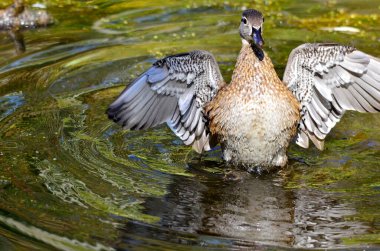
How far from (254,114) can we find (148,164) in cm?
124

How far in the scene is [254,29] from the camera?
8.00 metres

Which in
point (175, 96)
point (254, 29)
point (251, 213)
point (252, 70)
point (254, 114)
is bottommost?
point (251, 213)

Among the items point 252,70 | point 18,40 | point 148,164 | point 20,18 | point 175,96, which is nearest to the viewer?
point 252,70

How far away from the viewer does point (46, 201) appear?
743 cm

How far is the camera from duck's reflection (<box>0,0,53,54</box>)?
1276 cm

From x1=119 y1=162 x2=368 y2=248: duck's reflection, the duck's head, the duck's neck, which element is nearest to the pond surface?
x1=119 y1=162 x2=368 y2=248: duck's reflection

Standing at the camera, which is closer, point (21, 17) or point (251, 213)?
point (251, 213)

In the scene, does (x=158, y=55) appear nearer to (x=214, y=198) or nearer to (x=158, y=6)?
(x=158, y=6)

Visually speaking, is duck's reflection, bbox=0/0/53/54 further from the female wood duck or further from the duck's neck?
the duck's neck

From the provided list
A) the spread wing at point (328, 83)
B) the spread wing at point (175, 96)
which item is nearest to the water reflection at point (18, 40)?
the spread wing at point (175, 96)

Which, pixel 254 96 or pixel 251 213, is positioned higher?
pixel 254 96

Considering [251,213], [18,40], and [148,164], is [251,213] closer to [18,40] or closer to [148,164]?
[148,164]

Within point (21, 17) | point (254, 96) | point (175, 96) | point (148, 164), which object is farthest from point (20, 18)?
point (254, 96)

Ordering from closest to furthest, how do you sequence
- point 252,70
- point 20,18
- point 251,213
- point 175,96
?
point 251,213, point 252,70, point 175,96, point 20,18
